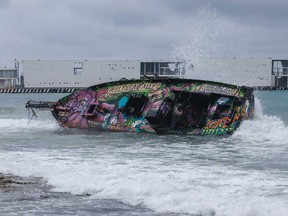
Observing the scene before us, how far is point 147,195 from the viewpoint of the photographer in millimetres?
7832

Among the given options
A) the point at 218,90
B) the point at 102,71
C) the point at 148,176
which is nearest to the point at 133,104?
the point at 218,90

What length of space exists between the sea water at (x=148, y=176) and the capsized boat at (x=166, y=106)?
1.56m

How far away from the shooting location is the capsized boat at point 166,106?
58.5ft

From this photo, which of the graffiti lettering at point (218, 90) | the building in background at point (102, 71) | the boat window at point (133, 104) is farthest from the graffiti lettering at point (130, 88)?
the building in background at point (102, 71)

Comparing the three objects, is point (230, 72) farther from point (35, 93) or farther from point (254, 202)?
point (254, 202)

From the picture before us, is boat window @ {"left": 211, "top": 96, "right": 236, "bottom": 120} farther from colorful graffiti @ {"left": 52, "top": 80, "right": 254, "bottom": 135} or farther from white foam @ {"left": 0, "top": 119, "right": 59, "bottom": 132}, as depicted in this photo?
white foam @ {"left": 0, "top": 119, "right": 59, "bottom": 132}

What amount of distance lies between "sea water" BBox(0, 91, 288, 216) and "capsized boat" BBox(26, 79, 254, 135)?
156 centimetres

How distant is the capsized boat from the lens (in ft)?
58.5

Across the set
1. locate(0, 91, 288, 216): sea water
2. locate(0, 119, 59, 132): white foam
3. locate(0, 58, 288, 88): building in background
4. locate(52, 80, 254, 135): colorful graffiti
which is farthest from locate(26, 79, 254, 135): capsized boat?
locate(0, 58, 288, 88): building in background

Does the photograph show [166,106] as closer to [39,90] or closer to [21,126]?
[21,126]

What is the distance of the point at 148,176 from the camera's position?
9.23 metres

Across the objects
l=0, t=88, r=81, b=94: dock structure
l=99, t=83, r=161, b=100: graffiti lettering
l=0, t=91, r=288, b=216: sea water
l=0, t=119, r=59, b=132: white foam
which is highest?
l=99, t=83, r=161, b=100: graffiti lettering

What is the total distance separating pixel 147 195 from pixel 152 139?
894 cm

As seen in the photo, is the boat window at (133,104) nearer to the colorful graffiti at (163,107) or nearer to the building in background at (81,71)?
the colorful graffiti at (163,107)
